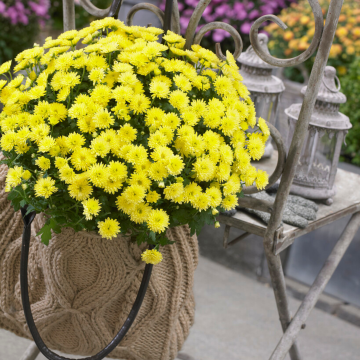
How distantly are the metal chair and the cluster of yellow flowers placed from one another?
2.12 metres

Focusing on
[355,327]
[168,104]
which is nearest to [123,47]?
[168,104]

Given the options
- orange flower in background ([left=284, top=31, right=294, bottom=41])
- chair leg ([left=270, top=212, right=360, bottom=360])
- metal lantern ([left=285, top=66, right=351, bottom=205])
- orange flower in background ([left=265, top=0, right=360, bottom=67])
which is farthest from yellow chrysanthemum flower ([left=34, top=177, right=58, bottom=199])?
orange flower in background ([left=284, top=31, right=294, bottom=41])

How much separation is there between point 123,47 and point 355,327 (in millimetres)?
1882

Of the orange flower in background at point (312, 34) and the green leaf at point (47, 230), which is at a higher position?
the orange flower in background at point (312, 34)

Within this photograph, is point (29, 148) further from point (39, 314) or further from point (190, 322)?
point (190, 322)

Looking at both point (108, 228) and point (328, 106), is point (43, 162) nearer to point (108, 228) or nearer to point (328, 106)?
point (108, 228)

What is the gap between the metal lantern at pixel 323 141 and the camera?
130 cm

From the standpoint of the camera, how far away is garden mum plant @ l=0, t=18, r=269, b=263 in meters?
Answer: 0.76

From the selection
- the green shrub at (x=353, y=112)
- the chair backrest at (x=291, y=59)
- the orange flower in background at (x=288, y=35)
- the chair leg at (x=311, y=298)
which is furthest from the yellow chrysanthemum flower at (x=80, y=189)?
the orange flower in background at (x=288, y=35)

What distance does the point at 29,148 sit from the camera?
797 mm

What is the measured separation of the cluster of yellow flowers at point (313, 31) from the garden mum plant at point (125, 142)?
262 centimetres

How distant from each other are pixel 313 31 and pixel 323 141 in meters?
2.17

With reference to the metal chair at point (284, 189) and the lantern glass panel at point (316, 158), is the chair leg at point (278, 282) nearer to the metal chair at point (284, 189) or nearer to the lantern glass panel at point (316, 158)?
the metal chair at point (284, 189)

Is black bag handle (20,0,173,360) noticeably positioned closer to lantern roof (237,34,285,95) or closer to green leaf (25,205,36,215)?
green leaf (25,205,36,215)
